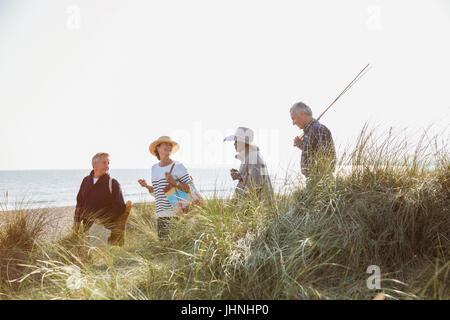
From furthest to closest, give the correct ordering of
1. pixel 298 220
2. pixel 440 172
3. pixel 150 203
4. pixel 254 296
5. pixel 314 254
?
pixel 150 203
pixel 440 172
pixel 298 220
pixel 314 254
pixel 254 296

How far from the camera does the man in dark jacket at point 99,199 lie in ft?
14.9

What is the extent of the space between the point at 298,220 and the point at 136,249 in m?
2.11

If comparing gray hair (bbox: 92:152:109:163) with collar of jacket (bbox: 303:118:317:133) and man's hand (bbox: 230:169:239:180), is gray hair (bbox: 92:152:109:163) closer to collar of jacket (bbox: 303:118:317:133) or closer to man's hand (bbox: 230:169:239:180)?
man's hand (bbox: 230:169:239:180)

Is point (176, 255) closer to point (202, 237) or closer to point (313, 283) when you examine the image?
point (202, 237)

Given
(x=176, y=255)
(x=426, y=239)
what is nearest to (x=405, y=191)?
(x=426, y=239)

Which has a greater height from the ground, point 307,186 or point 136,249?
point 307,186

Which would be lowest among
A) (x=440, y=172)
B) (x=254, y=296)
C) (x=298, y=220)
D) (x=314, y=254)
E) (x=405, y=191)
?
(x=254, y=296)

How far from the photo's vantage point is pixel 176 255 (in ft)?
9.73

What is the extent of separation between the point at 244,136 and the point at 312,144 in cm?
93

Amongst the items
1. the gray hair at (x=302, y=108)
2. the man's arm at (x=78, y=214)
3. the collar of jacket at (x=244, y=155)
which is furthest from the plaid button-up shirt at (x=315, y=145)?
the man's arm at (x=78, y=214)

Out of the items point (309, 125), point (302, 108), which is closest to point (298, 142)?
point (309, 125)

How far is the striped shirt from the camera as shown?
A: 14.3ft

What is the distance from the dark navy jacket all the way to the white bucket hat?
2145 millimetres

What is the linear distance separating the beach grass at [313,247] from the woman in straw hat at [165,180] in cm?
70
